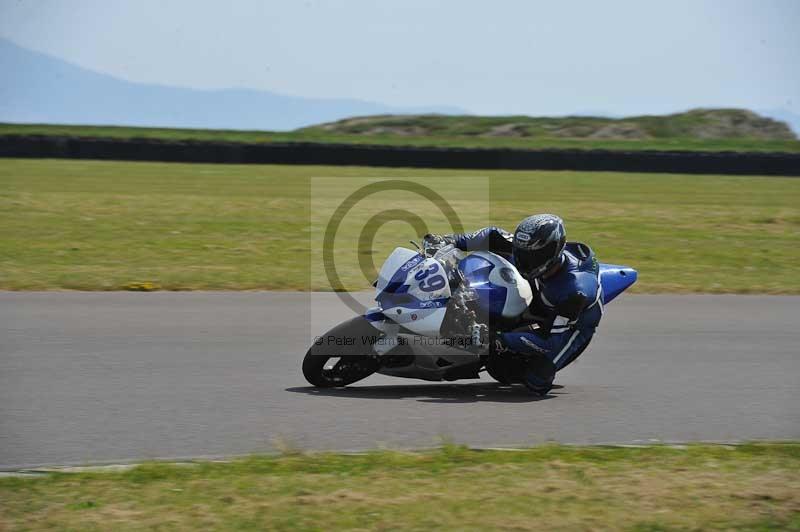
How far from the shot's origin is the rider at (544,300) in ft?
23.0

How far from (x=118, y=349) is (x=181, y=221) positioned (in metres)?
9.58

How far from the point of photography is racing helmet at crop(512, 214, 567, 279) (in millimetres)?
6953

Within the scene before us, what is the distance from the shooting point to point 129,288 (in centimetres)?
1170

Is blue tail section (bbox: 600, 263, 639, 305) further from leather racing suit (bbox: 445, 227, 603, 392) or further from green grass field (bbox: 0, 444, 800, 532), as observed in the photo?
green grass field (bbox: 0, 444, 800, 532)

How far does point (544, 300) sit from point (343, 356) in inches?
57.1

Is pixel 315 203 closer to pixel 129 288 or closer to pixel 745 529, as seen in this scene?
pixel 129 288

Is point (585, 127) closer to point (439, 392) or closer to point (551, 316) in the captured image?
point (551, 316)

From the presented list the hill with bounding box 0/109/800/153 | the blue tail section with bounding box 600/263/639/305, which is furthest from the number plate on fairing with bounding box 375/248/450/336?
the hill with bounding box 0/109/800/153

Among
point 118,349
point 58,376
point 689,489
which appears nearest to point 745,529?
point 689,489

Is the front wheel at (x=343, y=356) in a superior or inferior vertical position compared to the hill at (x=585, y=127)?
inferior

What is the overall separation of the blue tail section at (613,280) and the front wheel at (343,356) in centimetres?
192

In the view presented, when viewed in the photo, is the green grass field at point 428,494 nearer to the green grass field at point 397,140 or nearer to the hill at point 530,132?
the green grass field at point 397,140

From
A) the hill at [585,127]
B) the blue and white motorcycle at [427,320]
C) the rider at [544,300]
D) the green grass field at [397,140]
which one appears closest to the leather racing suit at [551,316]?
the rider at [544,300]

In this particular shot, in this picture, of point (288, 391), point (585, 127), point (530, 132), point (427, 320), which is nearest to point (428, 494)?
point (427, 320)
